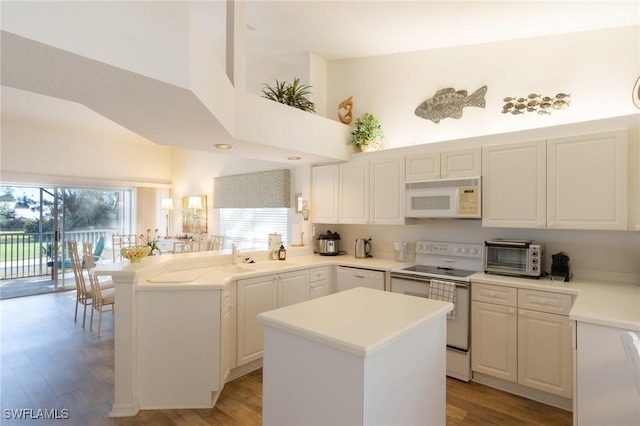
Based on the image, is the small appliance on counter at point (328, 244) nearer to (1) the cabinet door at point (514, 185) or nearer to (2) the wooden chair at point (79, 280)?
(1) the cabinet door at point (514, 185)

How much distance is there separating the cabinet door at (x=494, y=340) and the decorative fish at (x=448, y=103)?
2.08 metres

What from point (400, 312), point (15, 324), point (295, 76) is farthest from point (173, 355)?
point (295, 76)

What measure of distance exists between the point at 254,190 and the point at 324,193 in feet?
5.57

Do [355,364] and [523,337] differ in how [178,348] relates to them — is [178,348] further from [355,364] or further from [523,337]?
[523,337]

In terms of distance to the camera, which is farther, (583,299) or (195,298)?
(195,298)

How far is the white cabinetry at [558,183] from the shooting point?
2.59m

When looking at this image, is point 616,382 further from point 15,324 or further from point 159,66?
point 15,324

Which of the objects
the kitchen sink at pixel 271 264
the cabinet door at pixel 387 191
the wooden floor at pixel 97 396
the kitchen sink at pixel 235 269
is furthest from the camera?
the cabinet door at pixel 387 191

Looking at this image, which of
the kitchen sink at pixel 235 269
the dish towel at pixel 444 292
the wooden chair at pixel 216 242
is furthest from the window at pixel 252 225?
the dish towel at pixel 444 292

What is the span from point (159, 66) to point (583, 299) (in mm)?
3010

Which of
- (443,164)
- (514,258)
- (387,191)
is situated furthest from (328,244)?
(514,258)

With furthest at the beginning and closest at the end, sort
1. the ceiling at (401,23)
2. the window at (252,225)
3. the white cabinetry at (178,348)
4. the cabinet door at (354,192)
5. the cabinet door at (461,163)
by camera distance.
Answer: the window at (252,225) → the cabinet door at (354,192) → the cabinet door at (461,163) → the ceiling at (401,23) → the white cabinetry at (178,348)

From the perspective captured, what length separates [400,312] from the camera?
6.19 ft

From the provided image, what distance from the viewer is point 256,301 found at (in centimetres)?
330
